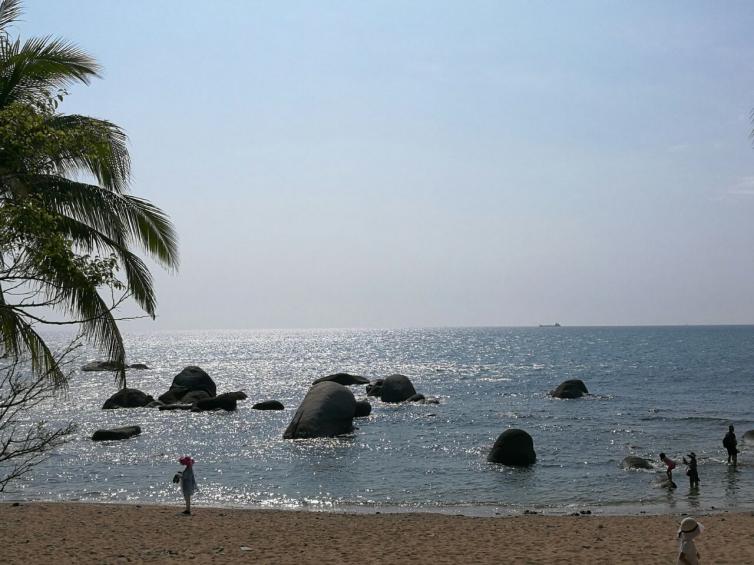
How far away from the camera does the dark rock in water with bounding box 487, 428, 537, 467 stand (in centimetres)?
2736

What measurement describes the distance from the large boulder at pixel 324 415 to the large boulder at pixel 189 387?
57.9ft

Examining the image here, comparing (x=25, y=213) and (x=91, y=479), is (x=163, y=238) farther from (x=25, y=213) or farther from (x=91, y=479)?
(x=91, y=479)

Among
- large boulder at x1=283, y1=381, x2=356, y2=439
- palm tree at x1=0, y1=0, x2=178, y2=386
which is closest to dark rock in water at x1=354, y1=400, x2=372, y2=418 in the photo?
large boulder at x1=283, y1=381, x2=356, y2=439

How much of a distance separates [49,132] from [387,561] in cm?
1028

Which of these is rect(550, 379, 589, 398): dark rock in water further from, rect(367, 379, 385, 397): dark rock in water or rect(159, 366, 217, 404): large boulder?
rect(159, 366, 217, 404): large boulder

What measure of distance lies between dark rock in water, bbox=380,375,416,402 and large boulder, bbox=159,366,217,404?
45.6 ft

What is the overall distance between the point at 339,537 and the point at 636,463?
630 inches

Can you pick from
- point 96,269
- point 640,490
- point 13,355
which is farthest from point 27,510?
point 640,490

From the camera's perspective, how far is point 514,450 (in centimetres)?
2741

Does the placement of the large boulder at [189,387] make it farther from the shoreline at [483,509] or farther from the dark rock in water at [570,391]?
the shoreline at [483,509]

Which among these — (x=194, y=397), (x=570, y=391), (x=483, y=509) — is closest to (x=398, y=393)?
(x=570, y=391)

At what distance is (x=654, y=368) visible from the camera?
286 feet

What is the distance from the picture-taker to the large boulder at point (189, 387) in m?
51.3

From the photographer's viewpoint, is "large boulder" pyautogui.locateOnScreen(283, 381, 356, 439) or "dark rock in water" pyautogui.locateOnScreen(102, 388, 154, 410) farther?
"dark rock in water" pyautogui.locateOnScreen(102, 388, 154, 410)
